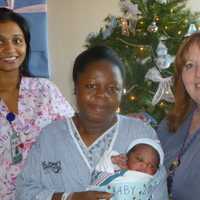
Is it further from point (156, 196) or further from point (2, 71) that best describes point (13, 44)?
point (156, 196)

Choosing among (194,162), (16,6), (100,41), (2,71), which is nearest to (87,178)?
(194,162)

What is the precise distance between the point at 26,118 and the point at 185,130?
813mm

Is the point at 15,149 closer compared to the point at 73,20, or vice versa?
the point at 15,149

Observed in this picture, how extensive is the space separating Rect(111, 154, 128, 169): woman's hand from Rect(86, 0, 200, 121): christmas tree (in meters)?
1.38

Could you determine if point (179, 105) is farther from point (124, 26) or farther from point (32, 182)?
point (124, 26)

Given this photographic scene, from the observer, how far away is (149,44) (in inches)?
115

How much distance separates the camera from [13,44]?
6.70 feet

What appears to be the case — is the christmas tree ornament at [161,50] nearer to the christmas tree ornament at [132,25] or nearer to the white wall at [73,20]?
the christmas tree ornament at [132,25]

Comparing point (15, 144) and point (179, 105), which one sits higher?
point (179, 105)

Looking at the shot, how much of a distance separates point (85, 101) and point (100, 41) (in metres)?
1.55

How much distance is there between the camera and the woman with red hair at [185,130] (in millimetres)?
1583

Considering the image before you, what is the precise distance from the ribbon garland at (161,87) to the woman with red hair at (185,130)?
37.2 inches


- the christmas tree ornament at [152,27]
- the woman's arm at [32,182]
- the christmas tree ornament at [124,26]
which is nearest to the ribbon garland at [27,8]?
the christmas tree ornament at [124,26]

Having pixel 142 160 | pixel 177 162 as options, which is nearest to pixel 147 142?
pixel 142 160
